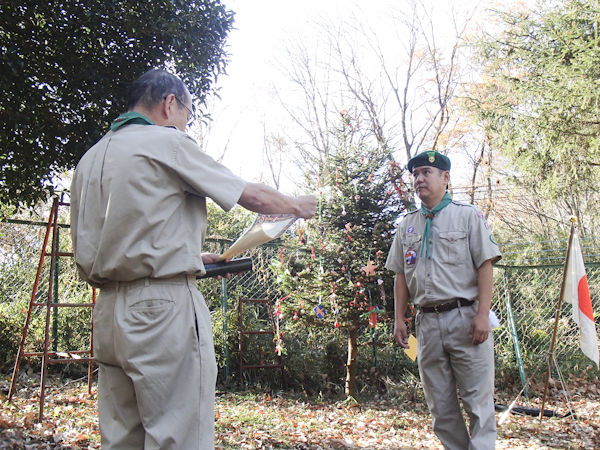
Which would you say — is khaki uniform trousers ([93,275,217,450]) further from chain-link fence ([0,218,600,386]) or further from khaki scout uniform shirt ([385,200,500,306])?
chain-link fence ([0,218,600,386])

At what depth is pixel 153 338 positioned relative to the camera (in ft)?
5.35

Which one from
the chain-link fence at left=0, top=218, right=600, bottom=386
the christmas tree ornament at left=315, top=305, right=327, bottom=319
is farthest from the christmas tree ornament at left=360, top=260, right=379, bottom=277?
the chain-link fence at left=0, top=218, right=600, bottom=386

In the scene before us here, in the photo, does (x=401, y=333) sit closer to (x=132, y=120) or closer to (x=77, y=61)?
(x=132, y=120)

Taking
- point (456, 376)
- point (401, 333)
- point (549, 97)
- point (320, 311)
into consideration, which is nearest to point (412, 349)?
point (401, 333)

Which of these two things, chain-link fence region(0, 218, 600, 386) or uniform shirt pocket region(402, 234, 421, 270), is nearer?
uniform shirt pocket region(402, 234, 421, 270)

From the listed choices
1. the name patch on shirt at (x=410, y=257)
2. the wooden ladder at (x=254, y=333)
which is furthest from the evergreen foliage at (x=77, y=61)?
the wooden ladder at (x=254, y=333)

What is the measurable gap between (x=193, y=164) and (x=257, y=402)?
190 inches

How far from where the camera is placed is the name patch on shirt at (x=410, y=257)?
3.29 metres

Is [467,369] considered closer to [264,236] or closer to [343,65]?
[264,236]

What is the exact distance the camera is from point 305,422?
16.4 ft

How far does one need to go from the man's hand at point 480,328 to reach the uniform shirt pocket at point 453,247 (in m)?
0.38

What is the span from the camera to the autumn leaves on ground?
159 inches

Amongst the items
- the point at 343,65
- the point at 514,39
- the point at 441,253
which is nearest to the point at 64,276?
the point at 441,253

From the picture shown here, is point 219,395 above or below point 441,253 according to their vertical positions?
below
